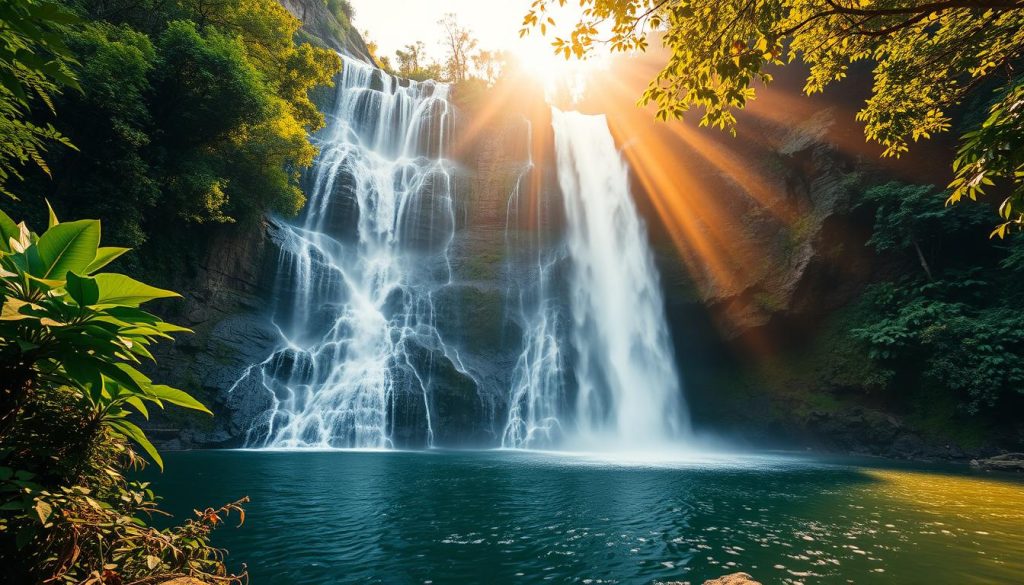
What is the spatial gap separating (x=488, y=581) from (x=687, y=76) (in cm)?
658

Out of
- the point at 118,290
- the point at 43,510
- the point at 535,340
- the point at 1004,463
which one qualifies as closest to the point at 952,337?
the point at 1004,463

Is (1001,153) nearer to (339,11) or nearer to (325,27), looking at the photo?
(325,27)

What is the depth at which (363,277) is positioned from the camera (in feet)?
82.3

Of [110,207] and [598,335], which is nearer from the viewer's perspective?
[110,207]

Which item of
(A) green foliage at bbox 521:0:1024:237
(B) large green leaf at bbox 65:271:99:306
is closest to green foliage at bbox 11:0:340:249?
(A) green foliage at bbox 521:0:1024:237

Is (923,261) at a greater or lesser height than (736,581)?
greater

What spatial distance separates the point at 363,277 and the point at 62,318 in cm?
2460

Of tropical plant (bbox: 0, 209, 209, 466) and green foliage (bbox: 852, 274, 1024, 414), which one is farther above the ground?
green foliage (bbox: 852, 274, 1024, 414)

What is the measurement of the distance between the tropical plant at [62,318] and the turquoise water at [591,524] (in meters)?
5.00

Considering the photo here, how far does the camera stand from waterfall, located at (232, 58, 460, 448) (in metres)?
19.3

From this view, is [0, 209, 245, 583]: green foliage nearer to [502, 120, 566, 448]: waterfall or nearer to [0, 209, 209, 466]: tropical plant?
[0, 209, 209, 466]: tropical plant

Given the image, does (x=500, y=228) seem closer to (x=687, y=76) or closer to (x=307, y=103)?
(x=307, y=103)

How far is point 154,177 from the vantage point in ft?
53.1

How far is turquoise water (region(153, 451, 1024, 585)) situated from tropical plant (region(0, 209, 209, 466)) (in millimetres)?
5005
